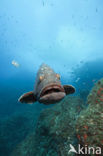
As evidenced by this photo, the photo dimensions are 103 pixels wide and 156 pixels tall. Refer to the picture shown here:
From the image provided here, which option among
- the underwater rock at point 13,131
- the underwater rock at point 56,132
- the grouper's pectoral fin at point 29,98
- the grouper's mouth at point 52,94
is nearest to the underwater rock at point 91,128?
the grouper's mouth at point 52,94

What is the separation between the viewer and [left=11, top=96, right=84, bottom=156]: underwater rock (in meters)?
8.06

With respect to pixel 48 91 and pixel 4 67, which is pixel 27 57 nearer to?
pixel 4 67

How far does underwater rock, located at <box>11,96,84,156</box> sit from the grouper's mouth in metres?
4.63

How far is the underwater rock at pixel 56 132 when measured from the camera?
8.06 metres

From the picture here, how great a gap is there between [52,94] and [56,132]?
6029 mm

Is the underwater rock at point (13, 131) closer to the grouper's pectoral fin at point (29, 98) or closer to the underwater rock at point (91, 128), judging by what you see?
the grouper's pectoral fin at point (29, 98)

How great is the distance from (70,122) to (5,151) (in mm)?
13679

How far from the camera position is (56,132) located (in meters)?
8.84

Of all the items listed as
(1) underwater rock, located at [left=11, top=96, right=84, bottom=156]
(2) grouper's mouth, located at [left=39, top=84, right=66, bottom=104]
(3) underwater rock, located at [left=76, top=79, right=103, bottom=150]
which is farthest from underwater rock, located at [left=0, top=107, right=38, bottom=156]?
(2) grouper's mouth, located at [left=39, top=84, right=66, bottom=104]

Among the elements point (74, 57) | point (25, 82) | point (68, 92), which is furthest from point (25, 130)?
point (25, 82)

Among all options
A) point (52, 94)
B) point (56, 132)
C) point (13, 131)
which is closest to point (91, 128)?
point (52, 94)

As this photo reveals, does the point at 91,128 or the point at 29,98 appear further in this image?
the point at 29,98

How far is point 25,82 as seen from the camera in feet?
436

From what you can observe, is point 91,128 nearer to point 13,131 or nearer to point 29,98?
point 29,98
